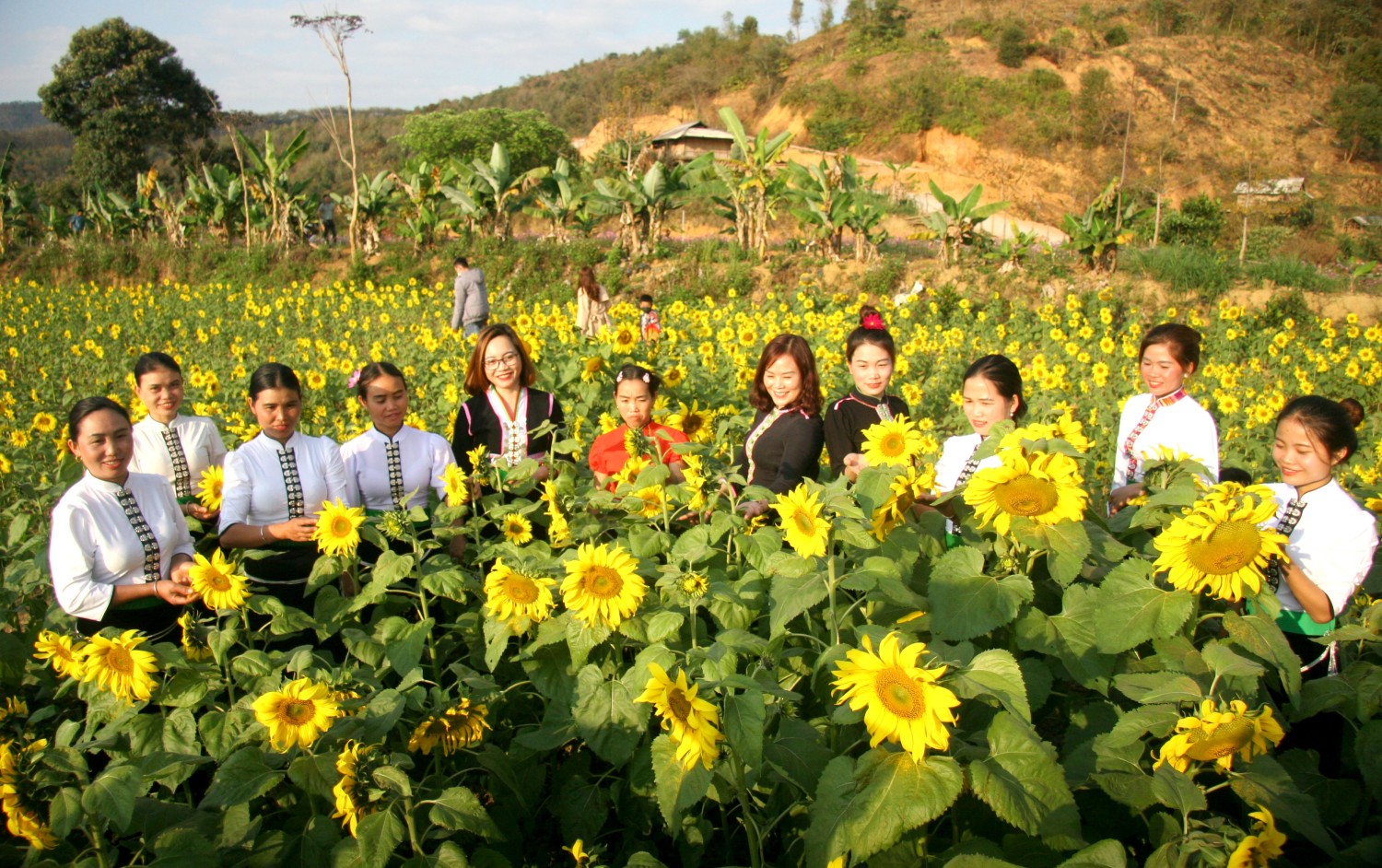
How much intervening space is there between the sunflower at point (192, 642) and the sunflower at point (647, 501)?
1066 millimetres

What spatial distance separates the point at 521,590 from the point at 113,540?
136 centimetres

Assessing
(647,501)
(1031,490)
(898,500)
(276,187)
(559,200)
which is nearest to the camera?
(1031,490)

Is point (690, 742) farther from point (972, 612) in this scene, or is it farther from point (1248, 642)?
point (1248, 642)

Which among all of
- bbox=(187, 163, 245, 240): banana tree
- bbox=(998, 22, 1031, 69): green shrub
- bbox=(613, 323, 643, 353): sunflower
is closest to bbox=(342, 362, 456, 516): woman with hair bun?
bbox=(613, 323, 643, 353): sunflower

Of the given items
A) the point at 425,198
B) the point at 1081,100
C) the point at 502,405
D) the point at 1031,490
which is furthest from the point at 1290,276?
the point at 1081,100

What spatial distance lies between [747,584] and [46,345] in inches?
424

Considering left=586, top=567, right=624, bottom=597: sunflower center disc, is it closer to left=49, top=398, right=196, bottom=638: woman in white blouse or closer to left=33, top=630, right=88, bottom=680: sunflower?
left=33, top=630, right=88, bottom=680: sunflower

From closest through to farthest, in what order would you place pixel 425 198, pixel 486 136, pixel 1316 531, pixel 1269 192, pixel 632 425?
pixel 1316 531, pixel 632 425, pixel 425 198, pixel 1269 192, pixel 486 136

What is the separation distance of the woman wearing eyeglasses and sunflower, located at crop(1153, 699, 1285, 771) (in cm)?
238

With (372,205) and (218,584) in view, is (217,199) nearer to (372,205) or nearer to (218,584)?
(372,205)

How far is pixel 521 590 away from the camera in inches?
73.0

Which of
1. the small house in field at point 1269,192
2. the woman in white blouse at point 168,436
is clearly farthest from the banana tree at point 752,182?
the small house in field at point 1269,192

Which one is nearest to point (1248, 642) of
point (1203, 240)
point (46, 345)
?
point (46, 345)

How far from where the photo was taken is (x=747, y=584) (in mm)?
1911
